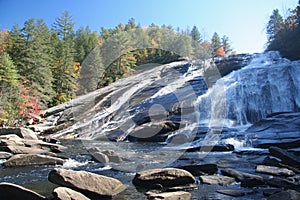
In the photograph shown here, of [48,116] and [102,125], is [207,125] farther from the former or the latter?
[48,116]

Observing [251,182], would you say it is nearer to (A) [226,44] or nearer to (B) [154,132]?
(B) [154,132]

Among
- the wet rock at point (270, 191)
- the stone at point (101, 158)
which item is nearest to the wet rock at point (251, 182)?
the wet rock at point (270, 191)

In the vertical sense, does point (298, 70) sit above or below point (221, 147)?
above

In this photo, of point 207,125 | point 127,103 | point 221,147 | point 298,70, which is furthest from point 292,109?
point 127,103

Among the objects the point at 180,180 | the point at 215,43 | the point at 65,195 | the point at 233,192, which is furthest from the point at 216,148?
the point at 215,43

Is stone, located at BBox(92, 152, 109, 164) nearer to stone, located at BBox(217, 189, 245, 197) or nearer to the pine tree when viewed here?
stone, located at BBox(217, 189, 245, 197)

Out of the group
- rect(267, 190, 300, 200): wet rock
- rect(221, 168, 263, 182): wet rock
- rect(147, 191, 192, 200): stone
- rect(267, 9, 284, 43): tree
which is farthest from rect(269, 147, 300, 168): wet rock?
rect(267, 9, 284, 43): tree

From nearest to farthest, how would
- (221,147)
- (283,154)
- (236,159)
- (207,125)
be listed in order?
(283,154) < (236,159) < (221,147) < (207,125)

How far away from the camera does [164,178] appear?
7020 mm

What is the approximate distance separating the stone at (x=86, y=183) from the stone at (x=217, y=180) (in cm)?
260

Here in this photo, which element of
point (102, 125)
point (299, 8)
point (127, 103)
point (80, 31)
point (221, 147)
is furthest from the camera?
point (80, 31)

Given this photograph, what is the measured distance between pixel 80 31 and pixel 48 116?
44.0m

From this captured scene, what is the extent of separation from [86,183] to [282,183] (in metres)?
5.28

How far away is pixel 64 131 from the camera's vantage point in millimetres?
25000
